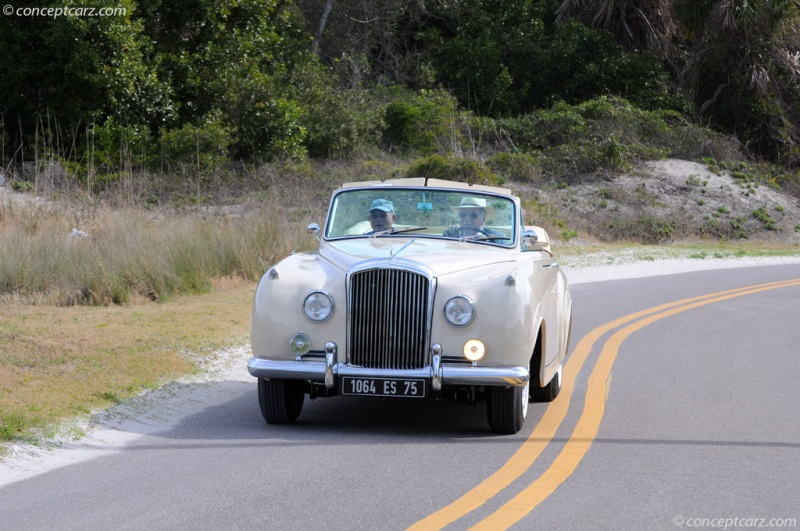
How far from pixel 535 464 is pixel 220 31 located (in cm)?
2601

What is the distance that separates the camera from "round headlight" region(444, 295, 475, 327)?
7.45 metres

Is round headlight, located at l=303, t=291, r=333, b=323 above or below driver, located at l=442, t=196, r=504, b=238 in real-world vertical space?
below

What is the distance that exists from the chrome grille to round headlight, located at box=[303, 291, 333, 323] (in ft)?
0.52

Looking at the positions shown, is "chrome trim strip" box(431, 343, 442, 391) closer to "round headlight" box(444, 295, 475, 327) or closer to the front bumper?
the front bumper

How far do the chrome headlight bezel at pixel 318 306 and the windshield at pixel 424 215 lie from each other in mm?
1441

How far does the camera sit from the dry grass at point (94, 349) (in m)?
8.27

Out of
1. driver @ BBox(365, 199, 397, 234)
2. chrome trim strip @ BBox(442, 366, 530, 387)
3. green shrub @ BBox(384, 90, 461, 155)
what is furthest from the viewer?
green shrub @ BBox(384, 90, 461, 155)

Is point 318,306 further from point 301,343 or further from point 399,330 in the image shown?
point 399,330

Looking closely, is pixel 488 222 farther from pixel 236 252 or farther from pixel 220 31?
pixel 220 31

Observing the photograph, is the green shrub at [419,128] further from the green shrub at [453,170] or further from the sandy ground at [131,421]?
the sandy ground at [131,421]

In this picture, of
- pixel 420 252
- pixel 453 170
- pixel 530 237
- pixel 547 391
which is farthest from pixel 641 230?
pixel 420 252

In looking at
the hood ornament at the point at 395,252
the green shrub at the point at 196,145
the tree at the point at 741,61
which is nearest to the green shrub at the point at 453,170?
the green shrub at the point at 196,145

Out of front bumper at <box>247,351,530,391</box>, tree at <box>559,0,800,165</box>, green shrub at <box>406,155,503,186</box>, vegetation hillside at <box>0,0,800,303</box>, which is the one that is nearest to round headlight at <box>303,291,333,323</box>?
front bumper at <box>247,351,530,391</box>

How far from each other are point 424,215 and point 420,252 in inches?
41.9
